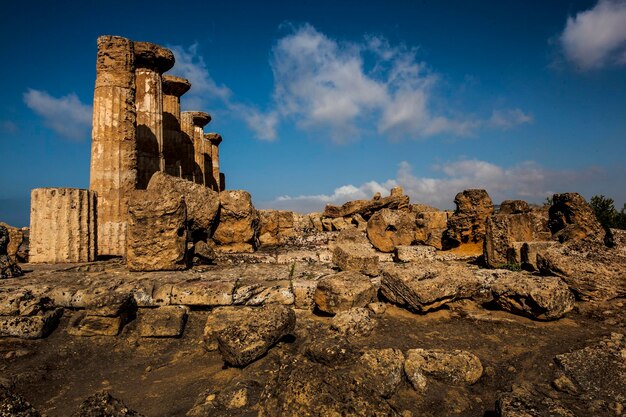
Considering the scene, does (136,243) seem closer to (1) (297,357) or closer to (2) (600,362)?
(1) (297,357)

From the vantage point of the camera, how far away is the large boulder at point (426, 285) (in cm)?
475

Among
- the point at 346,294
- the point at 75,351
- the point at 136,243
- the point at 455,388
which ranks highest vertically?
the point at 136,243

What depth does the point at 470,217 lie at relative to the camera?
8.43m

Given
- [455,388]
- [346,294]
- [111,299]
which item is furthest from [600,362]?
[111,299]

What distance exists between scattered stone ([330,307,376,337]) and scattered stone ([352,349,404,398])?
70 centimetres

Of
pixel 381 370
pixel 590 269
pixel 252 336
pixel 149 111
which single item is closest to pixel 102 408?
pixel 252 336

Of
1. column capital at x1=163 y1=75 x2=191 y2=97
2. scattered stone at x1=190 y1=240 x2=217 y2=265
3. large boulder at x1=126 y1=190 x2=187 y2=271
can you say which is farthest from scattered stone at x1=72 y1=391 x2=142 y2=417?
column capital at x1=163 y1=75 x2=191 y2=97

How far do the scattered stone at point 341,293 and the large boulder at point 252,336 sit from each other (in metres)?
0.81

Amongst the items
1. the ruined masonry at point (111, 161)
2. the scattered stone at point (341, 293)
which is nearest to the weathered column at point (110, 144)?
the ruined masonry at point (111, 161)

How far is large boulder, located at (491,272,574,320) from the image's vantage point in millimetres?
4383

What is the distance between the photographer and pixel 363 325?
4309 millimetres

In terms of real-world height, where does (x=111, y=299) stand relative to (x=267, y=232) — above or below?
below

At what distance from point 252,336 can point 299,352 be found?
53 centimetres

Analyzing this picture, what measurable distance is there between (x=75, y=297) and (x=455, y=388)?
4779 millimetres
